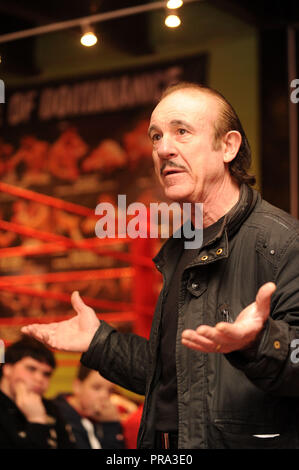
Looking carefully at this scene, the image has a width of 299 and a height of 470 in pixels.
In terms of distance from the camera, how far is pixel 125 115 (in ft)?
18.9

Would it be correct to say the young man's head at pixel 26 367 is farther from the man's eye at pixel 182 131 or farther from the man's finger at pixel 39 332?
the man's eye at pixel 182 131

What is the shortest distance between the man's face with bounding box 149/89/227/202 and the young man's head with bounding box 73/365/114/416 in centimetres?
227

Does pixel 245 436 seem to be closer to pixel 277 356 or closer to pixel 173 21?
pixel 277 356

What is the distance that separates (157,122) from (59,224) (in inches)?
159

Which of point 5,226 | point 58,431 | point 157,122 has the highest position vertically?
point 5,226

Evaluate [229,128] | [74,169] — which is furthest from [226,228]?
[74,169]

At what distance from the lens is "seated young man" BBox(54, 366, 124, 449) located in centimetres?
383

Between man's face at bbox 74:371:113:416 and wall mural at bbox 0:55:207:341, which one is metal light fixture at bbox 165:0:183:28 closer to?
man's face at bbox 74:371:113:416

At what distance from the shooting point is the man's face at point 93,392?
4.02 metres

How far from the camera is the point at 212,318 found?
1.76 metres

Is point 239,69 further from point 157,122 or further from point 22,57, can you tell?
point 157,122

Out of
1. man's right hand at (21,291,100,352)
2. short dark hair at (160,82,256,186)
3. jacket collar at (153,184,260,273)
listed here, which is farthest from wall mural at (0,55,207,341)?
jacket collar at (153,184,260,273)

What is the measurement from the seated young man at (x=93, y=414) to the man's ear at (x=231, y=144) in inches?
87.3

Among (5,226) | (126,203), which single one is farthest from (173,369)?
(126,203)
